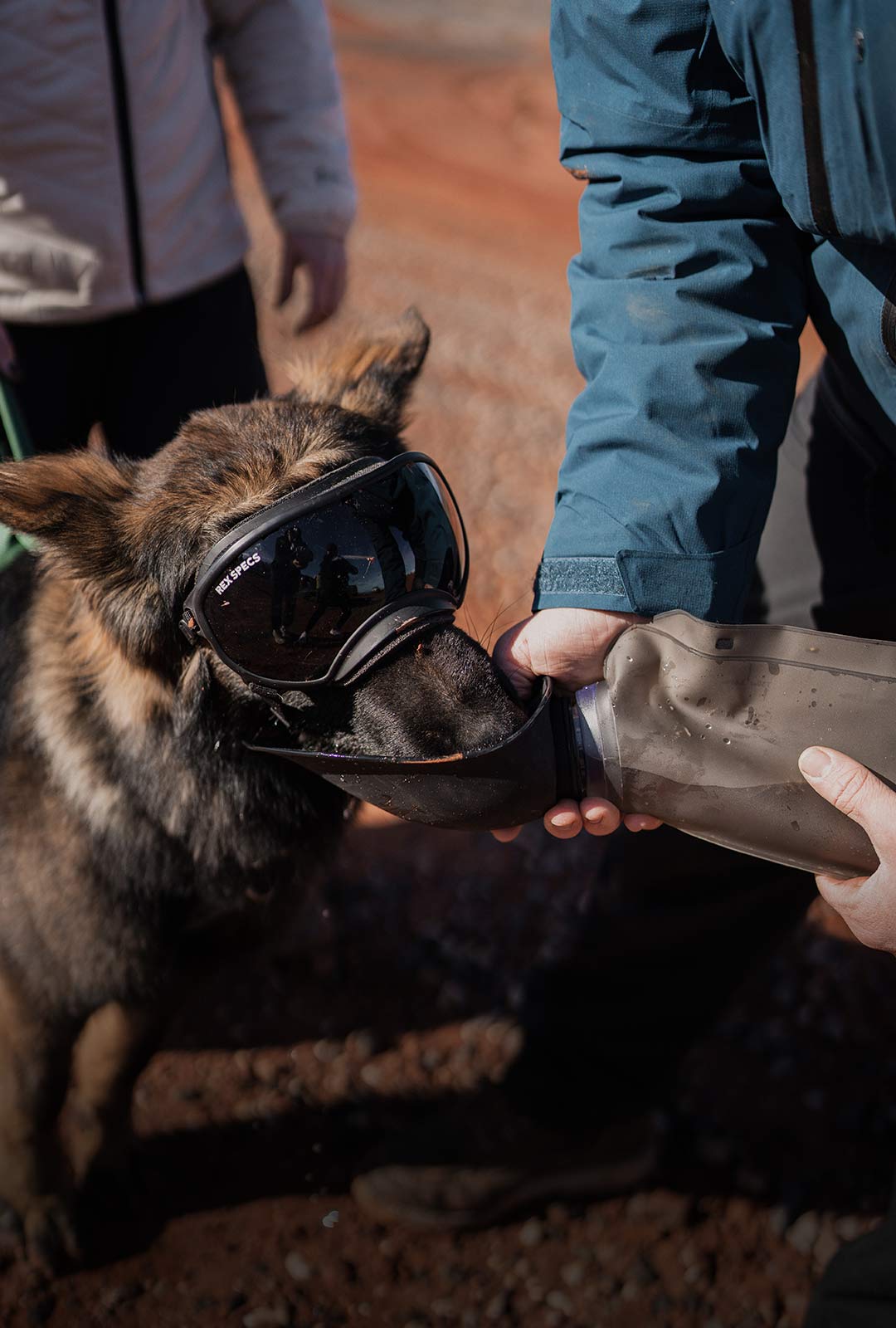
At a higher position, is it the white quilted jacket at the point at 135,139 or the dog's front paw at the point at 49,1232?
the white quilted jacket at the point at 135,139

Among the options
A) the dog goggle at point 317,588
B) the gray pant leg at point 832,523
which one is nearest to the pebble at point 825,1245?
the gray pant leg at point 832,523

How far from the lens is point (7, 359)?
7.49 feet

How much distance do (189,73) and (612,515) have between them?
176 cm

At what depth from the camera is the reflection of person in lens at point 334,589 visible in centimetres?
182

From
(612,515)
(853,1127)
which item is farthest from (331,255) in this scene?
(853,1127)

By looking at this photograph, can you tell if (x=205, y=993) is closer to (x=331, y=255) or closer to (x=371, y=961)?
(x=371, y=961)

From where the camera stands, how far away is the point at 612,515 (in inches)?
67.6

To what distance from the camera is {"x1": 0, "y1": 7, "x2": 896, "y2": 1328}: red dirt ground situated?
246 centimetres

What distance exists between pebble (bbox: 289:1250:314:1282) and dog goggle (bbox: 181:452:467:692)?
→ 5.26 feet

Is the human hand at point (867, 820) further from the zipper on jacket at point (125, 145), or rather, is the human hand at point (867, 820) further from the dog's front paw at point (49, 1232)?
the dog's front paw at point (49, 1232)

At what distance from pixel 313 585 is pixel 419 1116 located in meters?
1.85

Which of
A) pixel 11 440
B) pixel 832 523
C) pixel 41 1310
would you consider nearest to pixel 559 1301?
pixel 41 1310

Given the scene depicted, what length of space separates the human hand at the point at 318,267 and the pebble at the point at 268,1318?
270 centimetres

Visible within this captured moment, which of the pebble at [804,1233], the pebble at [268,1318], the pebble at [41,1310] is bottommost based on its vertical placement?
the pebble at [804,1233]
